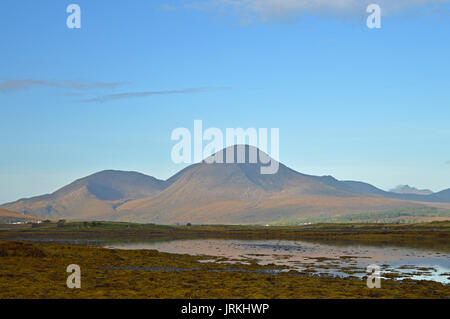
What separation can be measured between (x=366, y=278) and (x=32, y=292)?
27.3 meters

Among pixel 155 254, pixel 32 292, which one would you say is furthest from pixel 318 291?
pixel 155 254

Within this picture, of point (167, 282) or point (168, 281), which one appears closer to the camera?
point (167, 282)

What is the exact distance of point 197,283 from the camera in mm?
40344

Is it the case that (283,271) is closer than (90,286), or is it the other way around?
(90,286)

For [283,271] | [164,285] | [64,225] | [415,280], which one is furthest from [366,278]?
[64,225]
